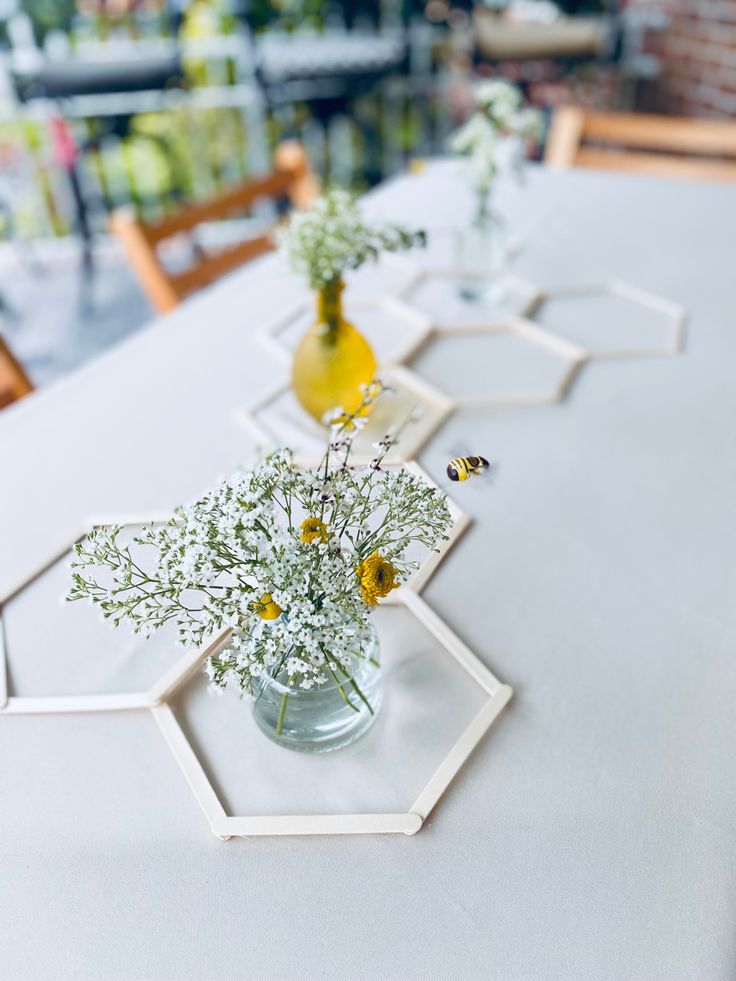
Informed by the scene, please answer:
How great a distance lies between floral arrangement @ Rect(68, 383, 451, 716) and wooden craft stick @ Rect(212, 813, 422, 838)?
150 millimetres

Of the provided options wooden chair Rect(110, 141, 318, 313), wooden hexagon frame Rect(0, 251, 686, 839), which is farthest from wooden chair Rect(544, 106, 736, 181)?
wooden hexagon frame Rect(0, 251, 686, 839)

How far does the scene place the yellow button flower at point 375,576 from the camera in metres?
0.62

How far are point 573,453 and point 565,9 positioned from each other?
A: 3188 millimetres

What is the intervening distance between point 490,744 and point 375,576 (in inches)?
9.8

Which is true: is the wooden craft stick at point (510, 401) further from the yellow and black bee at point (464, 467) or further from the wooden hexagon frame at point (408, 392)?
the yellow and black bee at point (464, 467)

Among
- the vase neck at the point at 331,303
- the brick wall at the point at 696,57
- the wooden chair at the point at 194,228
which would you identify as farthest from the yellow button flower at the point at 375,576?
the brick wall at the point at 696,57

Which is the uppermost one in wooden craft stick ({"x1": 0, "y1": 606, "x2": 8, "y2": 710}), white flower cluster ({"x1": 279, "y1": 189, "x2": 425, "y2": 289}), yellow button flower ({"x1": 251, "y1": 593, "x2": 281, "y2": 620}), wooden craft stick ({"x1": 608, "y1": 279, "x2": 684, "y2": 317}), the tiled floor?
white flower cluster ({"x1": 279, "y1": 189, "x2": 425, "y2": 289})

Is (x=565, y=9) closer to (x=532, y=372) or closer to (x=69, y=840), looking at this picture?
(x=532, y=372)

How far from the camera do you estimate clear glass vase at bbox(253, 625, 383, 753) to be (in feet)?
2.34

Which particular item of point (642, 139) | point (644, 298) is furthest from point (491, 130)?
point (642, 139)

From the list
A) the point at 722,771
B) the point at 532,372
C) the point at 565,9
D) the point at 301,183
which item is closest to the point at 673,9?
the point at 565,9

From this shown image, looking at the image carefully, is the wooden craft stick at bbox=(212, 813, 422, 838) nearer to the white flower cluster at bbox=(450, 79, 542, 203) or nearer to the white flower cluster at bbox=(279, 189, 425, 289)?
the white flower cluster at bbox=(279, 189, 425, 289)

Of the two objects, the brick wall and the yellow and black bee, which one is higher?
the yellow and black bee

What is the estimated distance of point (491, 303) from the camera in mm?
1445
